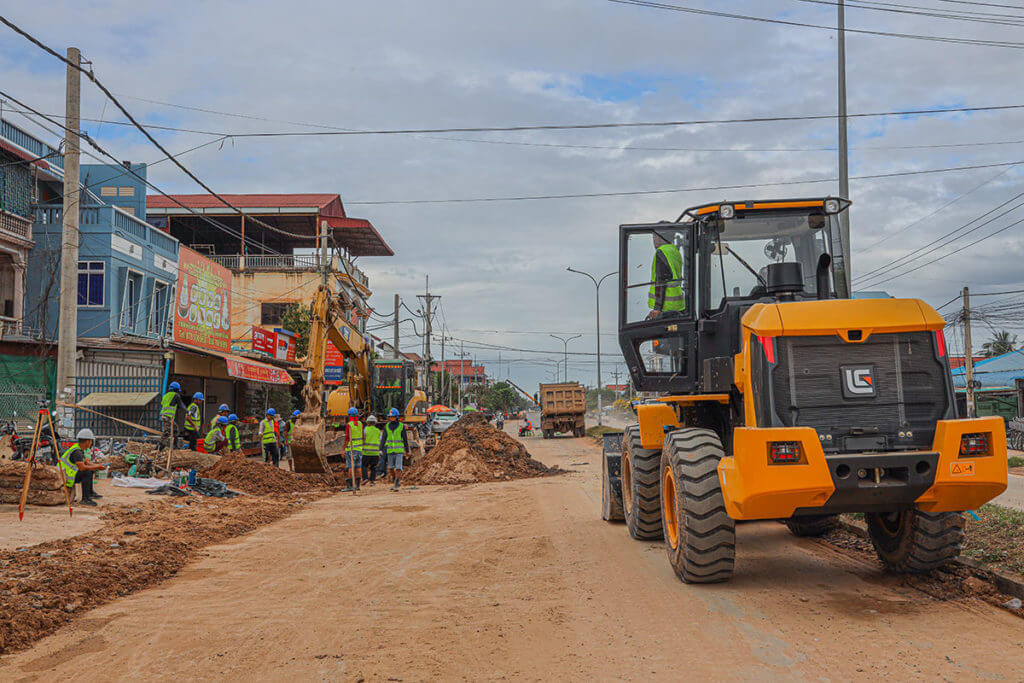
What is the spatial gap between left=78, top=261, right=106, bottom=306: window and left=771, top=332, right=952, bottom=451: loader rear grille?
2510 centimetres

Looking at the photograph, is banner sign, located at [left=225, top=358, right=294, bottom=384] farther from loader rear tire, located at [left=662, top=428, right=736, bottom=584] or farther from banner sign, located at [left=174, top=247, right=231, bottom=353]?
loader rear tire, located at [left=662, top=428, right=736, bottom=584]

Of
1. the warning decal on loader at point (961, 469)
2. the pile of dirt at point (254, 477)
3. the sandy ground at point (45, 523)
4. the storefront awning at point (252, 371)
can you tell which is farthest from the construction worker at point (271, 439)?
the warning decal on loader at point (961, 469)

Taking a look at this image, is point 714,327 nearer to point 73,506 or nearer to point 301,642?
point 301,642

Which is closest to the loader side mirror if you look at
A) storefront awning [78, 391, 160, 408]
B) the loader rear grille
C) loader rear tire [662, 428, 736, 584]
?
the loader rear grille

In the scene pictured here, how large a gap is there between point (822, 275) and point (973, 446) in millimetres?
2293

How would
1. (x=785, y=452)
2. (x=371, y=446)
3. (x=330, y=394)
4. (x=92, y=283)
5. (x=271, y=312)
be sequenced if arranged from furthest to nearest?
(x=271, y=312) < (x=92, y=283) < (x=330, y=394) < (x=371, y=446) < (x=785, y=452)

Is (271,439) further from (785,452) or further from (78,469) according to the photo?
(785,452)

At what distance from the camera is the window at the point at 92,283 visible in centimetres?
2714

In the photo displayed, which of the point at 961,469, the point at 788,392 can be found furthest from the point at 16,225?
the point at 961,469

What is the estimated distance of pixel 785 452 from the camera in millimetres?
6648

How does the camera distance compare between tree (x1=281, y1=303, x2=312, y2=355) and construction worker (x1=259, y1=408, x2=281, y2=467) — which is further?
tree (x1=281, y1=303, x2=312, y2=355)

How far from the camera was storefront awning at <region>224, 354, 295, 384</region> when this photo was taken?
91.5ft

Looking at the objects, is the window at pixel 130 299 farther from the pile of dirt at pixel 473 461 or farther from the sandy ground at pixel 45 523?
the sandy ground at pixel 45 523

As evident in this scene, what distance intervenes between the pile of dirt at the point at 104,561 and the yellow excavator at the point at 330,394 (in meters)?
6.27
